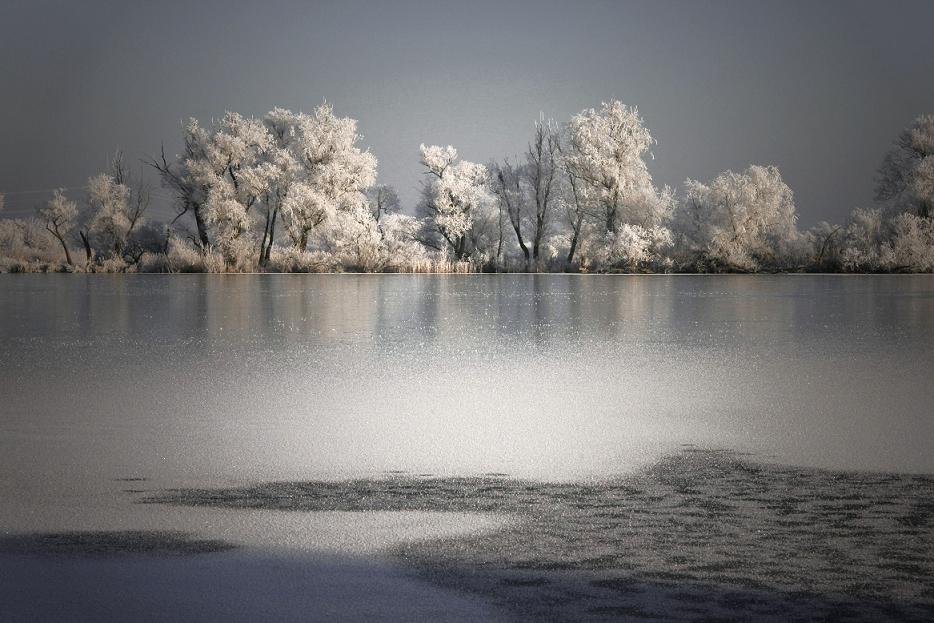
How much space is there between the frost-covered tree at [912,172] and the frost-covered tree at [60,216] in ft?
108

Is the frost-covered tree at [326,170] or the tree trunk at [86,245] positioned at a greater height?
the frost-covered tree at [326,170]

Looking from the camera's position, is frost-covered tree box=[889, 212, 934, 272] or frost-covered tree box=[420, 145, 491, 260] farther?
frost-covered tree box=[420, 145, 491, 260]

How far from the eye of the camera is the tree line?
31578 mm

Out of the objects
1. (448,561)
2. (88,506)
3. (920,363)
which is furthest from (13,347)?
(920,363)

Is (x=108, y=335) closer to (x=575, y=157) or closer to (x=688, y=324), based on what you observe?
(x=688, y=324)

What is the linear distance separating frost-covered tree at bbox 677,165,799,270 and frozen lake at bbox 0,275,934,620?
2244 centimetres

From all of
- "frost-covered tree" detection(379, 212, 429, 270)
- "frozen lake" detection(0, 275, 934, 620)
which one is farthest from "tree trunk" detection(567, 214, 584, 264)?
"frozen lake" detection(0, 275, 934, 620)

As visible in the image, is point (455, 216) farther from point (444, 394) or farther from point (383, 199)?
point (444, 394)

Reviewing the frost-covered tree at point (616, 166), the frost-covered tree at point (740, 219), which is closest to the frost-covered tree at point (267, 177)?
the frost-covered tree at point (616, 166)

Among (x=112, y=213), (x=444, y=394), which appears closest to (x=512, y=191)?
(x=112, y=213)

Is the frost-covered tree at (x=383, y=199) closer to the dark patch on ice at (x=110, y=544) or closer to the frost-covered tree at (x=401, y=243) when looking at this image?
the frost-covered tree at (x=401, y=243)

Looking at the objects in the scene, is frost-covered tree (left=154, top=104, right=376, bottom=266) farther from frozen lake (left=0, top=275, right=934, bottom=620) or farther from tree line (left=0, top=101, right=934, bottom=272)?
frozen lake (left=0, top=275, right=934, bottom=620)

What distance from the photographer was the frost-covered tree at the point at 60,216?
3578cm

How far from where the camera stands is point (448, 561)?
240 centimetres
